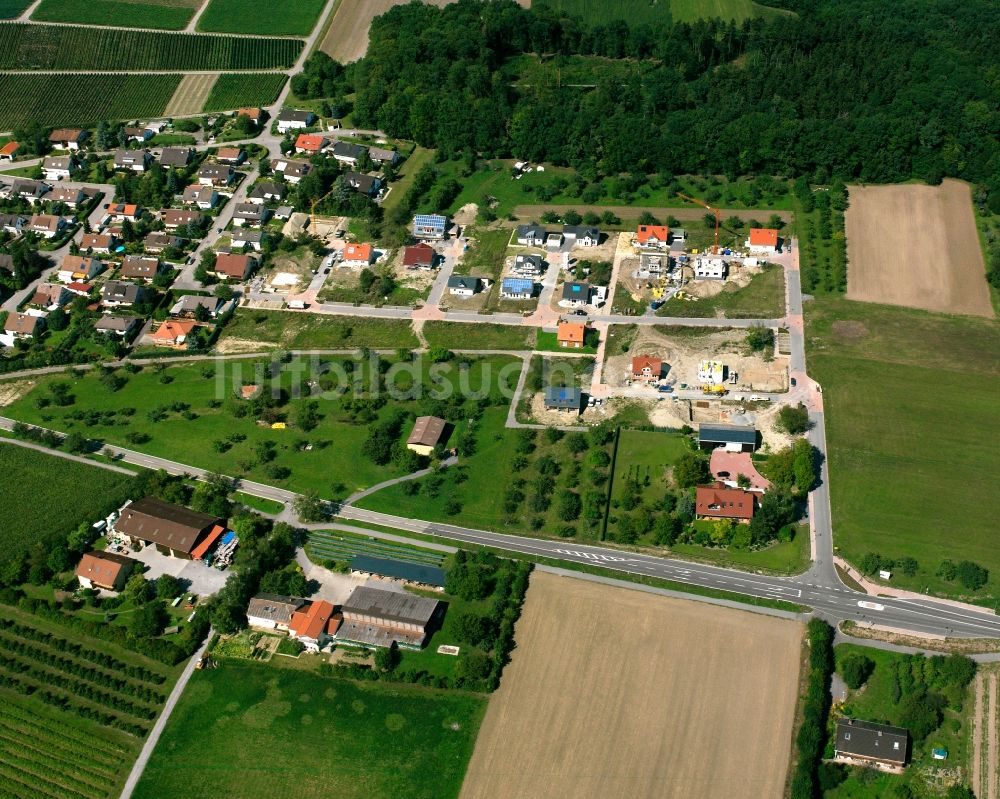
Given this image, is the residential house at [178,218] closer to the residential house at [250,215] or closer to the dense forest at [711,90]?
the residential house at [250,215]

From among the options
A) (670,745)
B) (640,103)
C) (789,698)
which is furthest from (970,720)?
(640,103)

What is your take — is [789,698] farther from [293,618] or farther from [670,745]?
[293,618]

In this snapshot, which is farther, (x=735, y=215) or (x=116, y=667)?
(x=735, y=215)

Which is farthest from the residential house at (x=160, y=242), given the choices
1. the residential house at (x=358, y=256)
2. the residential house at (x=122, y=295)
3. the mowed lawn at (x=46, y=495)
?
the mowed lawn at (x=46, y=495)

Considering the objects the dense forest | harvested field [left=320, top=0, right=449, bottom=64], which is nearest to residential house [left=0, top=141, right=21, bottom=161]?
the dense forest

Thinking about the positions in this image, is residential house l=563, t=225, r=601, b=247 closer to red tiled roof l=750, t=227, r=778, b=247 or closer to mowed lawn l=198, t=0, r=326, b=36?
red tiled roof l=750, t=227, r=778, b=247

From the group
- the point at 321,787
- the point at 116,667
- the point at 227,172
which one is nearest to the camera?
the point at 321,787

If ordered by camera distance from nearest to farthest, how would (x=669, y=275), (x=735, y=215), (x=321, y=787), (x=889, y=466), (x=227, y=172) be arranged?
(x=321, y=787)
(x=889, y=466)
(x=669, y=275)
(x=735, y=215)
(x=227, y=172)
